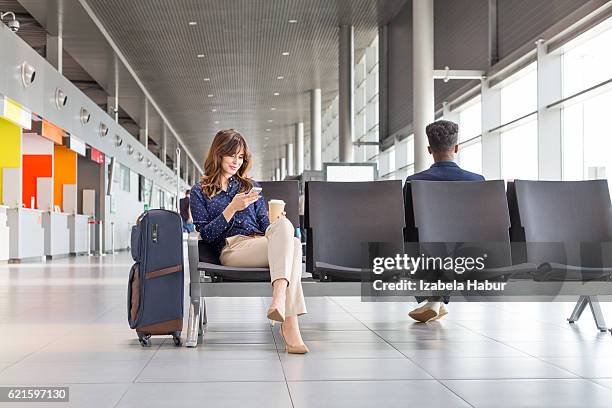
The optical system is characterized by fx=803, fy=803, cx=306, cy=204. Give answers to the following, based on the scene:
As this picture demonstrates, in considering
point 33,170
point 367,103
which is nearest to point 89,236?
point 33,170

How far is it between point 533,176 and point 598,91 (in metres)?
2.26

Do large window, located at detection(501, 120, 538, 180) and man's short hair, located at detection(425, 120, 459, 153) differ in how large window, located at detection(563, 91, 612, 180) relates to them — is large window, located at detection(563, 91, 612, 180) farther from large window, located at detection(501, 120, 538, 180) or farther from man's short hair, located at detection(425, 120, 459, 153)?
man's short hair, located at detection(425, 120, 459, 153)

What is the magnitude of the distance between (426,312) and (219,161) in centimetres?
154

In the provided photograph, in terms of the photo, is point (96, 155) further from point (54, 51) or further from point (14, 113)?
point (14, 113)

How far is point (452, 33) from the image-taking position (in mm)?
12602

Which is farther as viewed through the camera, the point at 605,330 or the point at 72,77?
the point at 72,77

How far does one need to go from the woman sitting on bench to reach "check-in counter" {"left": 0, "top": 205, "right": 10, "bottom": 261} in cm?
928

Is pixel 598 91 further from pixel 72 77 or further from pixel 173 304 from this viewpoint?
pixel 72 77

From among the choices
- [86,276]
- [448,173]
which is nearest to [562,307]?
[448,173]

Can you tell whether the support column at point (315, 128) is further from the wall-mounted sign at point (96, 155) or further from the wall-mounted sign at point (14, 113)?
the wall-mounted sign at point (14, 113)

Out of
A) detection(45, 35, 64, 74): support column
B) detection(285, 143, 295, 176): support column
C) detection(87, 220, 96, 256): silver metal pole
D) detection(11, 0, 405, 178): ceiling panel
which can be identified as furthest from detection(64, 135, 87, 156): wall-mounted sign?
detection(285, 143, 295, 176): support column

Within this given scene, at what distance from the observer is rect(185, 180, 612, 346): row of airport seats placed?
419cm

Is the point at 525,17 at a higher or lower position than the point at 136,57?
lower

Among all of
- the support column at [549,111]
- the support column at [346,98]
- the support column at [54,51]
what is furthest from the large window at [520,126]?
the support column at [54,51]
